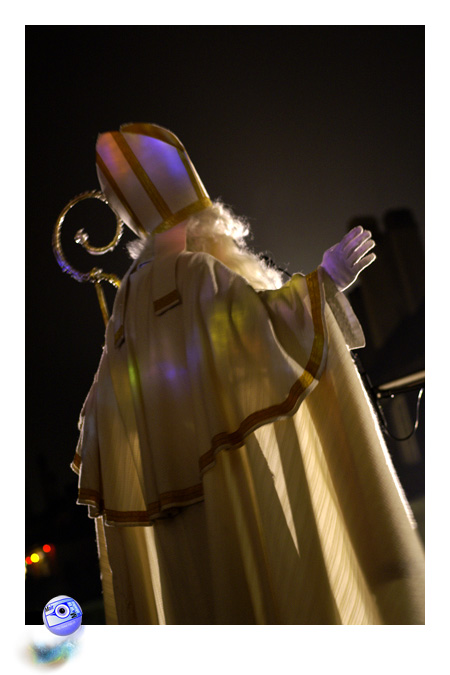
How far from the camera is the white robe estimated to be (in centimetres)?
167

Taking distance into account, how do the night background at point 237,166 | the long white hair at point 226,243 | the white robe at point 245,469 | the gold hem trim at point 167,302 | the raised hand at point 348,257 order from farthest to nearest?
1. the night background at point 237,166
2. the long white hair at point 226,243
3. the gold hem trim at point 167,302
4. the raised hand at point 348,257
5. the white robe at point 245,469

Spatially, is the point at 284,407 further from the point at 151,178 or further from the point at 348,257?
the point at 151,178

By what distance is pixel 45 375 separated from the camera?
2.66 meters

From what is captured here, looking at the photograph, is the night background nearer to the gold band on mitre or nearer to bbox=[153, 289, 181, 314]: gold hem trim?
the gold band on mitre

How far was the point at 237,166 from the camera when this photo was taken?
2465 mm

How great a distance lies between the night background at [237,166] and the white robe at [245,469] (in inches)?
19.3

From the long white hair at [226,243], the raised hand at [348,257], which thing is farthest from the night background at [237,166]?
the raised hand at [348,257]

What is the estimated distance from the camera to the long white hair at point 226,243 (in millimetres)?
2094

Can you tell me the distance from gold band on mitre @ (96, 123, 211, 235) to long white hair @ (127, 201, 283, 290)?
0.16 feet

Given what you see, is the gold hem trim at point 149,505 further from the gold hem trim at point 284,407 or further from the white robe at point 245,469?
the gold hem trim at point 284,407

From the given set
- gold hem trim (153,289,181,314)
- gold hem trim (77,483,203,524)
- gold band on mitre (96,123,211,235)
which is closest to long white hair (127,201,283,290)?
gold band on mitre (96,123,211,235)

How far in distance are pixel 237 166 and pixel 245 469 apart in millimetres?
1215

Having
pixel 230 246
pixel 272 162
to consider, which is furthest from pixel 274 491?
pixel 272 162
